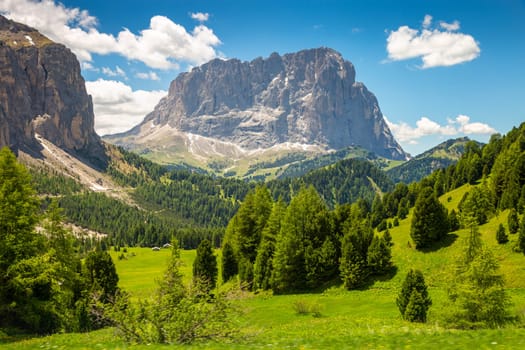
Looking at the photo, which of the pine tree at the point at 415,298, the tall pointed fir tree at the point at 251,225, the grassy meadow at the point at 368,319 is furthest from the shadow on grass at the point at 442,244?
the tall pointed fir tree at the point at 251,225

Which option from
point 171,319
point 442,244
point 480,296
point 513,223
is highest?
point 513,223

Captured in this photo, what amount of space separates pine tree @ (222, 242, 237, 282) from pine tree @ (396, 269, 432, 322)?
39075 millimetres

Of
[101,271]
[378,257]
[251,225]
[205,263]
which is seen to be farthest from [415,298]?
[101,271]

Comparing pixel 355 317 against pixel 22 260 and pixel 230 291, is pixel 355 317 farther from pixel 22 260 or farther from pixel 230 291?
pixel 22 260

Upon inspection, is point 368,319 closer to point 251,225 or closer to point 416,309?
point 416,309

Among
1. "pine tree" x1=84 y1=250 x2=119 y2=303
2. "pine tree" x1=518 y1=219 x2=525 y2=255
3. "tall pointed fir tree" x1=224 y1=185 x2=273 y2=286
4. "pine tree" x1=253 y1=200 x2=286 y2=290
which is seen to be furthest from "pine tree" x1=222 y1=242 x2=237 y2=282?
"pine tree" x1=518 y1=219 x2=525 y2=255

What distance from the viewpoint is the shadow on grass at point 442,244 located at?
5866cm

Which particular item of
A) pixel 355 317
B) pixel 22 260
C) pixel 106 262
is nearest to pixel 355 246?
pixel 355 317

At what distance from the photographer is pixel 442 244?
194 ft

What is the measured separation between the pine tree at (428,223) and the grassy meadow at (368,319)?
181 centimetres

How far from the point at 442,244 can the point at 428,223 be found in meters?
3.81

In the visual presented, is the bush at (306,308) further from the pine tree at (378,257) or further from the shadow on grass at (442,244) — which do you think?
the shadow on grass at (442,244)

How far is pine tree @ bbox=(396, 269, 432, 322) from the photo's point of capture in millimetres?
34000

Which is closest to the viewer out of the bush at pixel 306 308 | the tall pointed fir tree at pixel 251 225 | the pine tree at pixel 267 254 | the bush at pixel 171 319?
the bush at pixel 171 319
